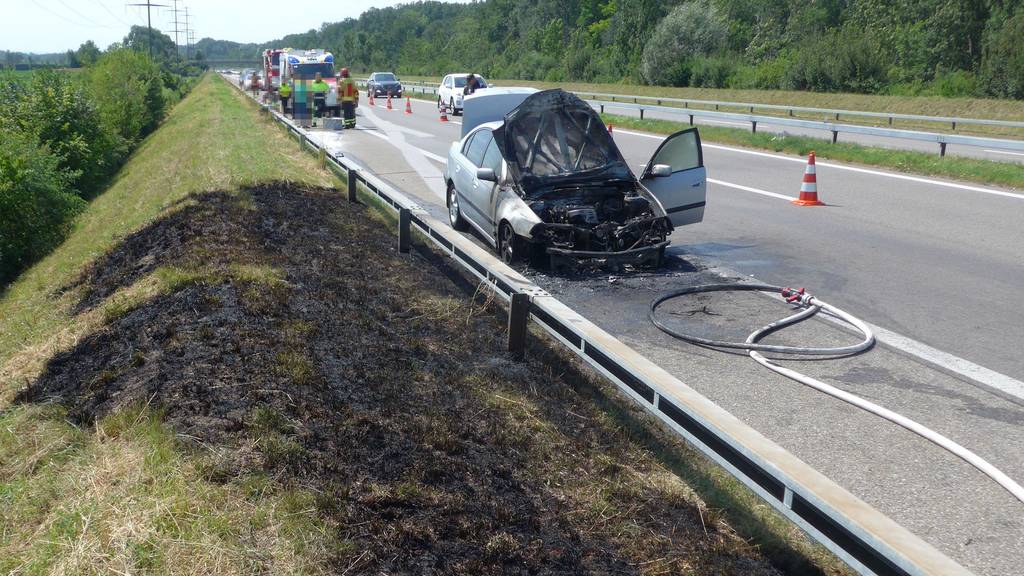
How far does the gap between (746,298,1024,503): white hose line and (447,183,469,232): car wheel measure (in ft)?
17.1

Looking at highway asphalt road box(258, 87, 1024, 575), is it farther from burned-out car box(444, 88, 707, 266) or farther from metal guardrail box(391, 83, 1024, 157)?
metal guardrail box(391, 83, 1024, 157)

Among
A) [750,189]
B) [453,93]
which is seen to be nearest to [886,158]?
[750,189]

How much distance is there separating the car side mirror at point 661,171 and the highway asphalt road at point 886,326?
1030 mm

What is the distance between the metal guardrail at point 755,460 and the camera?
2.89 m

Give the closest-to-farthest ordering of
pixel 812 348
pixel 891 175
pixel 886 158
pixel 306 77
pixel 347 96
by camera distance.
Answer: pixel 812 348, pixel 891 175, pixel 886 158, pixel 347 96, pixel 306 77

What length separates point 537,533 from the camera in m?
3.89

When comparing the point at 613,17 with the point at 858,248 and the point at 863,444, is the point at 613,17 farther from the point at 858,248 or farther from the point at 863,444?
the point at 863,444

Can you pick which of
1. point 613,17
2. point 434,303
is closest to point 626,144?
point 434,303

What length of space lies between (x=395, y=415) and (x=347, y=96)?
2458 centimetres

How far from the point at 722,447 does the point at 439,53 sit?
122 metres

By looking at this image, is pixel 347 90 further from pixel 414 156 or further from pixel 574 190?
pixel 574 190

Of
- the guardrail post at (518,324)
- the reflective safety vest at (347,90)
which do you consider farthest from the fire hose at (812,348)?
the reflective safety vest at (347,90)

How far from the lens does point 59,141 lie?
24.5 metres

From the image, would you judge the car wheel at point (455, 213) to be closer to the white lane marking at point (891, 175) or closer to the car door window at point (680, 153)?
the car door window at point (680, 153)
